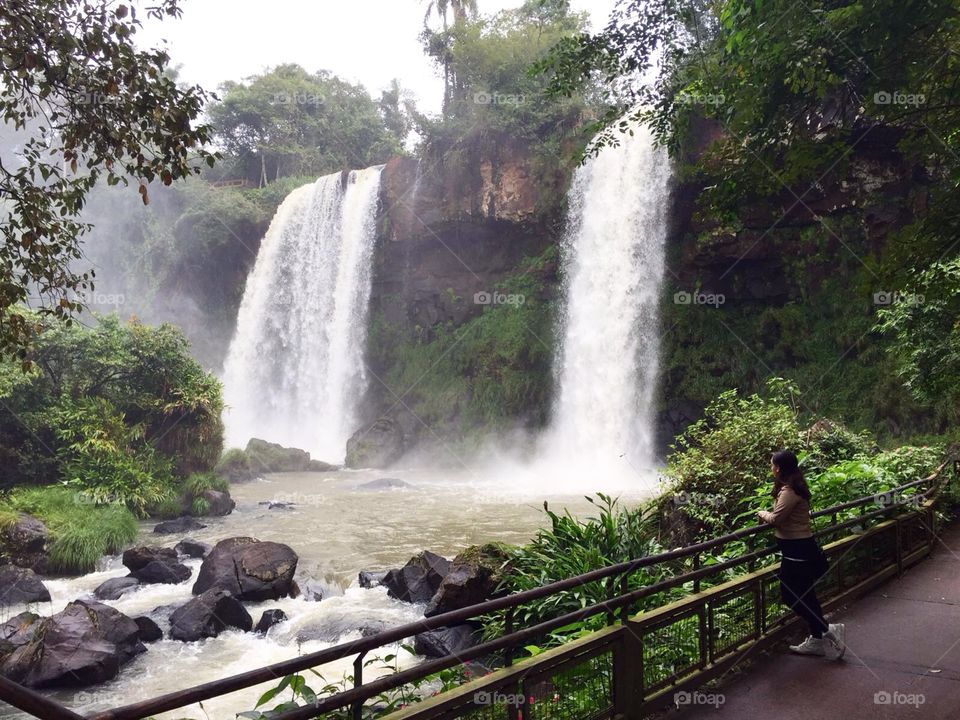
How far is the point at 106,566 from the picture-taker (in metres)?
12.4

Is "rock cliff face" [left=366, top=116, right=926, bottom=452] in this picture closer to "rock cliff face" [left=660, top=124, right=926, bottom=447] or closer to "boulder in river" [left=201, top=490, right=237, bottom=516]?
"rock cliff face" [left=660, top=124, right=926, bottom=447]

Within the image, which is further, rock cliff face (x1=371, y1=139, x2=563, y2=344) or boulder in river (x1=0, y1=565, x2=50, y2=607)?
rock cliff face (x1=371, y1=139, x2=563, y2=344)

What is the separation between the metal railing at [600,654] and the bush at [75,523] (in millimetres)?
9507

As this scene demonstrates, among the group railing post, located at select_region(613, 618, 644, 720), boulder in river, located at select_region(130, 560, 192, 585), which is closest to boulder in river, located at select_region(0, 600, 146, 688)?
boulder in river, located at select_region(130, 560, 192, 585)

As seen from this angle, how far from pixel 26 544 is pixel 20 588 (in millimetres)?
1817

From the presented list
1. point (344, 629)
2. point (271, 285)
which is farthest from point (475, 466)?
point (344, 629)

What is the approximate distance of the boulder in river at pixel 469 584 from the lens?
27.0ft

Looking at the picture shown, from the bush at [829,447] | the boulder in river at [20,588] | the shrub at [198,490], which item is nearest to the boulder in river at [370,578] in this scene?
the boulder in river at [20,588]

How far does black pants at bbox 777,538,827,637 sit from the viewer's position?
5.07 meters

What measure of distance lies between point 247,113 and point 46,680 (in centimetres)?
3837

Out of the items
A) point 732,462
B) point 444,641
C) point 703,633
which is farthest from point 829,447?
point 703,633

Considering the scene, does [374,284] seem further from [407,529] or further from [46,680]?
[46,680]

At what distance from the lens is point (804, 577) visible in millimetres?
5137

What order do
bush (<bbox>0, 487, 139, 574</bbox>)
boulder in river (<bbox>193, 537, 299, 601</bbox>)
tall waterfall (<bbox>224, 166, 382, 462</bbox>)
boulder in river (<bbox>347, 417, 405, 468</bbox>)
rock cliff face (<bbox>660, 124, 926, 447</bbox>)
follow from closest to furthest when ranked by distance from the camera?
boulder in river (<bbox>193, 537, 299, 601</bbox>) < bush (<bbox>0, 487, 139, 574</bbox>) < rock cliff face (<bbox>660, 124, 926, 447</bbox>) < boulder in river (<bbox>347, 417, 405, 468</bbox>) < tall waterfall (<bbox>224, 166, 382, 462</bbox>)
